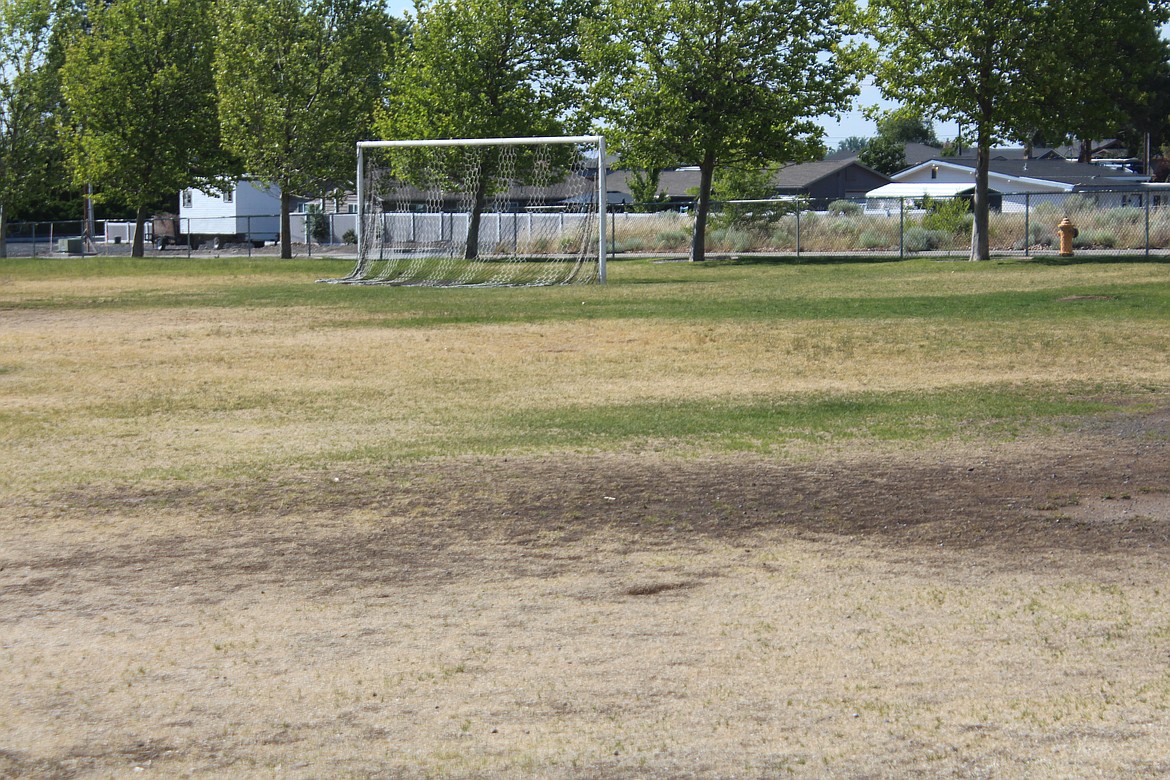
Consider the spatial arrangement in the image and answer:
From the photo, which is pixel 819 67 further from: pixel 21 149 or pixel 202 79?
pixel 21 149

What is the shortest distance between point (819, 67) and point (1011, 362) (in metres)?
28.0

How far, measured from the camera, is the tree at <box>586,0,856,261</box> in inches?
1603

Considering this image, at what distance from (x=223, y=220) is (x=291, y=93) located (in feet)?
79.0

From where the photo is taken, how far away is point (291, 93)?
4838cm

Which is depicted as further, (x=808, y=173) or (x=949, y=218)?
(x=808, y=173)

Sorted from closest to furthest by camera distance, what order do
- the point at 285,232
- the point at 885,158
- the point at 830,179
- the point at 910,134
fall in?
the point at 285,232 → the point at 830,179 → the point at 885,158 → the point at 910,134

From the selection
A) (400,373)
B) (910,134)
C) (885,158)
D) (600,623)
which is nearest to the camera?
(600,623)

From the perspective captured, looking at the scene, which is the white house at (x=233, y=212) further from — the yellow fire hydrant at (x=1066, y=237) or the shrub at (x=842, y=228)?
the yellow fire hydrant at (x=1066, y=237)

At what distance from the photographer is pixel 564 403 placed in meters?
12.5

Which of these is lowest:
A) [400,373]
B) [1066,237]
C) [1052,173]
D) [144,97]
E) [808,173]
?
[400,373]

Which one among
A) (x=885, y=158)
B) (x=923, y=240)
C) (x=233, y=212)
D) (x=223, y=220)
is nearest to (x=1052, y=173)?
Answer: (x=885, y=158)

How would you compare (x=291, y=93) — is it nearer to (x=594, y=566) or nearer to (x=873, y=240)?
(x=873, y=240)

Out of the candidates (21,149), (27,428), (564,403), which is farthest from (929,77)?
(21,149)

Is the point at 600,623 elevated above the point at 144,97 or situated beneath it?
situated beneath
